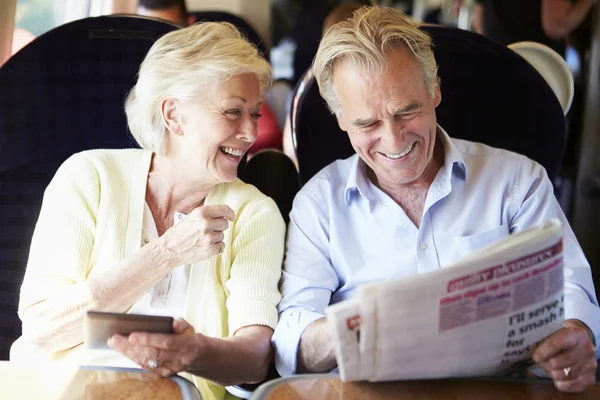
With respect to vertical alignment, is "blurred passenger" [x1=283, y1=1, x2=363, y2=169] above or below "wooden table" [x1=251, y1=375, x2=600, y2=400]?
above

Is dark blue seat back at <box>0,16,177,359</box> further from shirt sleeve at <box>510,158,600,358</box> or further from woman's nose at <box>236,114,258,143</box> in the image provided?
shirt sleeve at <box>510,158,600,358</box>

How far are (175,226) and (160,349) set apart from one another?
348 millimetres

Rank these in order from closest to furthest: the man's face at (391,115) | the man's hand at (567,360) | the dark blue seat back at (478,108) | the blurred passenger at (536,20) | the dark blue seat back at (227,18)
Result: the man's hand at (567,360) → the man's face at (391,115) → the dark blue seat back at (478,108) → the blurred passenger at (536,20) → the dark blue seat back at (227,18)

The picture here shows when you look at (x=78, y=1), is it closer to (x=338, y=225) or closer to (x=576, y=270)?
(x=338, y=225)

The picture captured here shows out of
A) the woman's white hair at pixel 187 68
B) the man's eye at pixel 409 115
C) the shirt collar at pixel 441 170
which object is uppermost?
the woman's white hair at pixel 187 68

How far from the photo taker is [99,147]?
5.82 feet

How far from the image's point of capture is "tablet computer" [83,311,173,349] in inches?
42.3

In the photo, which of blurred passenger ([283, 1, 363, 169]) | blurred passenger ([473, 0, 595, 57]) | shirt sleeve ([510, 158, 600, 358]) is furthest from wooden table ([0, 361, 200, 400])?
blurred passenger ([473, 0, 595, 57])

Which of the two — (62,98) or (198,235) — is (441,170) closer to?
(198,235)

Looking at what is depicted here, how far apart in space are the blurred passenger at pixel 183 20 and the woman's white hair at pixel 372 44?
1.51 meters

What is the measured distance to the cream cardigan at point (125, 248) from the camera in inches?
58.1

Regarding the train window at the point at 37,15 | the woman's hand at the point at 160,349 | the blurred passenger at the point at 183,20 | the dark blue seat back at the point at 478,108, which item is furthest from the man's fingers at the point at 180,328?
the train window at the point at 37,15

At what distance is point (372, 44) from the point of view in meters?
1.45

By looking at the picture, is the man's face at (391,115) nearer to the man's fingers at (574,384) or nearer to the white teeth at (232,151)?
the white teeth at (232,151)
